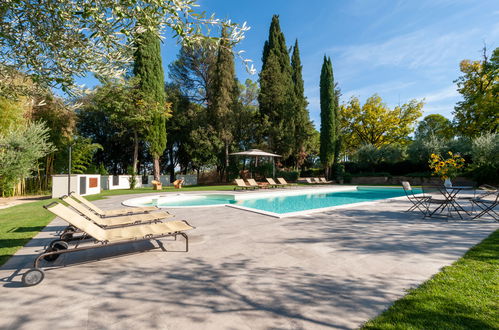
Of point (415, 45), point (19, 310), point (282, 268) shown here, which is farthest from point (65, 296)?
point (415, 45)

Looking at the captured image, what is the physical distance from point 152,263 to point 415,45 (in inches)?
704

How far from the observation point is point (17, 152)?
12.0m

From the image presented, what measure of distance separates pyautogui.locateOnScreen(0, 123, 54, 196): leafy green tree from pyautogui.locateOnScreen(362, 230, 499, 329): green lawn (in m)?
16.2

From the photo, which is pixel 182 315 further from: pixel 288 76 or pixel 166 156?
pixel 166 156

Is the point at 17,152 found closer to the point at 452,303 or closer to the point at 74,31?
the point at 74,31

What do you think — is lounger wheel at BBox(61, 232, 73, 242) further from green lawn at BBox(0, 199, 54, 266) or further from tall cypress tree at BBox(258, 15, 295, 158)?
tall cypress tree at BBox(258, 15, 295, 158)

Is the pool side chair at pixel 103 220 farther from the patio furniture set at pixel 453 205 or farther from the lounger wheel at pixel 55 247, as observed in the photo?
the patio furniture set at pixel 453 205

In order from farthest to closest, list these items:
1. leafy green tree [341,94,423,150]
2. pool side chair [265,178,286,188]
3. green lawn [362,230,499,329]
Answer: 1. leafy green tree [341,94,423,150]
2. pool side chair [265,178,286,188]
3. green lawn [362,230,499,329]

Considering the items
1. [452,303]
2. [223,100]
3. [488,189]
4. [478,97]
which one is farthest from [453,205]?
[478,97]

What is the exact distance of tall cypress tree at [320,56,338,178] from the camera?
26316 millimetres

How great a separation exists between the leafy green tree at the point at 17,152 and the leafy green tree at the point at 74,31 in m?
9.90

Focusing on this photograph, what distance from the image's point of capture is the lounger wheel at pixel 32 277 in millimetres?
2654

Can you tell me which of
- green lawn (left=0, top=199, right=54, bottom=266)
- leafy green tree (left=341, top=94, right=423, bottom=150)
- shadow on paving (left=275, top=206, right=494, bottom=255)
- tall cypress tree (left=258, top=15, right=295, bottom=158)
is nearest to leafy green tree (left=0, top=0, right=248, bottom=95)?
green lawn (left=0, top=199, right=54, bottom=266)

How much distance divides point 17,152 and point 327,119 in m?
26.0
